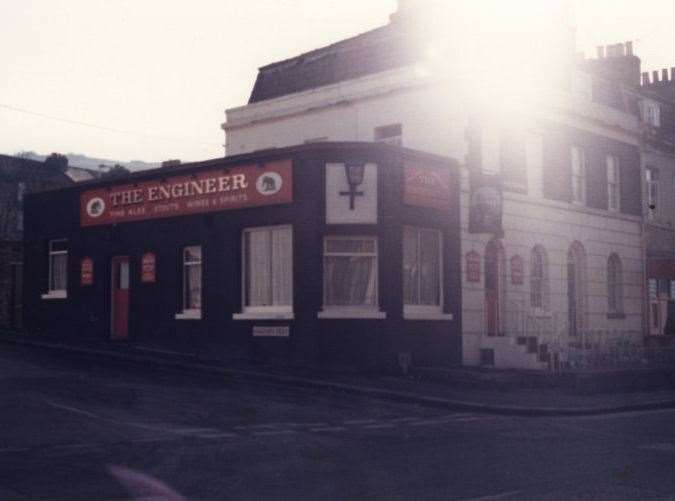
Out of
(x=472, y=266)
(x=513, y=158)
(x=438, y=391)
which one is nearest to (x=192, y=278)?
(x=472, y=266)

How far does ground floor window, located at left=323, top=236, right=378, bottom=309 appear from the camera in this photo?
80.9ft

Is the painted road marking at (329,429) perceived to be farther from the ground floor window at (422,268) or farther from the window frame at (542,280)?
the window frame at (542,280)

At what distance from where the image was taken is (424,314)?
25281 mm

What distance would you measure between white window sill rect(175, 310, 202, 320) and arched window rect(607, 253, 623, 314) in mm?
14121

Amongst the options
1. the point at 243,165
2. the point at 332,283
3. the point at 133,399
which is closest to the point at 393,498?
the point at 133,399

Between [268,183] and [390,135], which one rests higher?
[390,135]

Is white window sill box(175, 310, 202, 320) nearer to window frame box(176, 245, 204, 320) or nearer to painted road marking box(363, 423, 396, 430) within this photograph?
Result: window frame box(176, 245, 204, 320)

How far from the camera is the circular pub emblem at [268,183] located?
25.2 meters

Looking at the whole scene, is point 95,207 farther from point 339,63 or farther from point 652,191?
point 652,191

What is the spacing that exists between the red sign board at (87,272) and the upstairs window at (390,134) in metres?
9.46

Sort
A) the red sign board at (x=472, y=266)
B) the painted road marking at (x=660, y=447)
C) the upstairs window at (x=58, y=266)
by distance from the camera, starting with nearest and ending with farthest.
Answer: the painted road marking at (x=660, y=447), the red sign board at (x=472, y=266), the upstairs window at (x=58, y=266)

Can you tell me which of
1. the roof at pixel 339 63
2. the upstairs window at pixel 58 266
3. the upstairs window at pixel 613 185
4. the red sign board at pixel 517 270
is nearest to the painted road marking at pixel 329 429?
the red sign board at pixel 517 270

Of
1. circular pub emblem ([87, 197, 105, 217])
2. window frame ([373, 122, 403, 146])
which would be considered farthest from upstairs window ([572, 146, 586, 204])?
circular pub emblem ([87, 197, 105, 217])

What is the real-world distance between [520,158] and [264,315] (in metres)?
9.03
